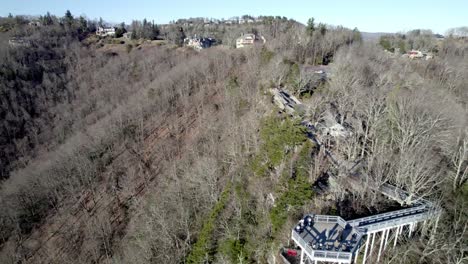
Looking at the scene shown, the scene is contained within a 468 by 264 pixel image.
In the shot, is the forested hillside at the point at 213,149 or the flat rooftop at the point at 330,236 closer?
the flat rooftop at the point at 330,236

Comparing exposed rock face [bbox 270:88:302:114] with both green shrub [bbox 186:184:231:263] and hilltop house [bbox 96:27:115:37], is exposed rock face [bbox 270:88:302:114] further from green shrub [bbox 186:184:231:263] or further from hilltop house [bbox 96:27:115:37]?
hilltop house [bbox 96:27:115:37]

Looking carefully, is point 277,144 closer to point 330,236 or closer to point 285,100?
point 330,236

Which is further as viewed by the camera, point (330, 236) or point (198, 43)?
point (198, 43)

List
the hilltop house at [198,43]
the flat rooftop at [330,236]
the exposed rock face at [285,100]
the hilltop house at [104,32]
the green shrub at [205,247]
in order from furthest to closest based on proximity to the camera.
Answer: the hilltop house at [104,32] → the hilltop house at [198,43] → the exposed rock face at [285,100] → the green shrub at [205,247] → the flat rooftop at [330,236]

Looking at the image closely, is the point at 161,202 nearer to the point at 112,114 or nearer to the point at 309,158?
the point at 309,158

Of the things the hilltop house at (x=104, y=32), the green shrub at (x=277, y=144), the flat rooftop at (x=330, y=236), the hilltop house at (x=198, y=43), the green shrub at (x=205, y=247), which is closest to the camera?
the flat rooftop at (x=330, y=236)

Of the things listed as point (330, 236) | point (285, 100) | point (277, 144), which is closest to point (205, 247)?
point (330, 236)

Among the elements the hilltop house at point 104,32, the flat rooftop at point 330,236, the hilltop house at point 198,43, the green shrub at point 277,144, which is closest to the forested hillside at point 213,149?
the green shrub at point 277,144

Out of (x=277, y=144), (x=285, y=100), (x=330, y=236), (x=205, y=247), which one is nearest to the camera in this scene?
(x=330, y=236)

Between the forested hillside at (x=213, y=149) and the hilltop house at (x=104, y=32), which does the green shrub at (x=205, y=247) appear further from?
the hilltop house at (x=104, y=32)

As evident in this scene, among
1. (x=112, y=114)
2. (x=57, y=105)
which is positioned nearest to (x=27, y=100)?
(x=57, y=105)
